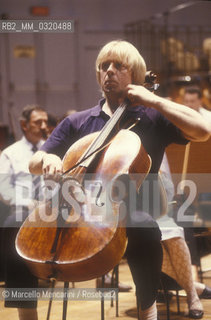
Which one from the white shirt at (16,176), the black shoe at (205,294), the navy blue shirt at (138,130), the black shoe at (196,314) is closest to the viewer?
the navy blue shirt at (138,130)

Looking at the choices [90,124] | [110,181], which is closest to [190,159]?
[90,124]

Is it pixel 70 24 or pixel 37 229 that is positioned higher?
pixel 70 24

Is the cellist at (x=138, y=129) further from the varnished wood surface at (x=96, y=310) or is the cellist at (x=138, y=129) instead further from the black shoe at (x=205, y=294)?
the black shoe at (x=205, y=294)

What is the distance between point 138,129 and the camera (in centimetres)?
181

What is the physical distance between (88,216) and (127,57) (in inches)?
23.2

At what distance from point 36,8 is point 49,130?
390 centimetres

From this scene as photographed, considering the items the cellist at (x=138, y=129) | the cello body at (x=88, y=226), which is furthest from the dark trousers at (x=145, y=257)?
the cello body at (x=88, y=226)

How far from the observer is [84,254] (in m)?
1.52

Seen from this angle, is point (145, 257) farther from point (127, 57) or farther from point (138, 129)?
point (127, 57)

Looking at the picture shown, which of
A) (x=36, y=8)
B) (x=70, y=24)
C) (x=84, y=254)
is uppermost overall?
(x=36, y=8)

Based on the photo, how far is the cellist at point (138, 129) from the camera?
5.49ft

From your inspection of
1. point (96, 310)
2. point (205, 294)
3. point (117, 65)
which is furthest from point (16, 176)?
point (117, 65)

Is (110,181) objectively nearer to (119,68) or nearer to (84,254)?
(84,254)

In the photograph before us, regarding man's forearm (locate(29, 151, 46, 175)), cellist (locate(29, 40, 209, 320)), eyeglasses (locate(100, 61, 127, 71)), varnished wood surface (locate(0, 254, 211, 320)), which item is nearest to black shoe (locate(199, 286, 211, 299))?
varnished wood surface (locate(0, 254, 211, 320))
